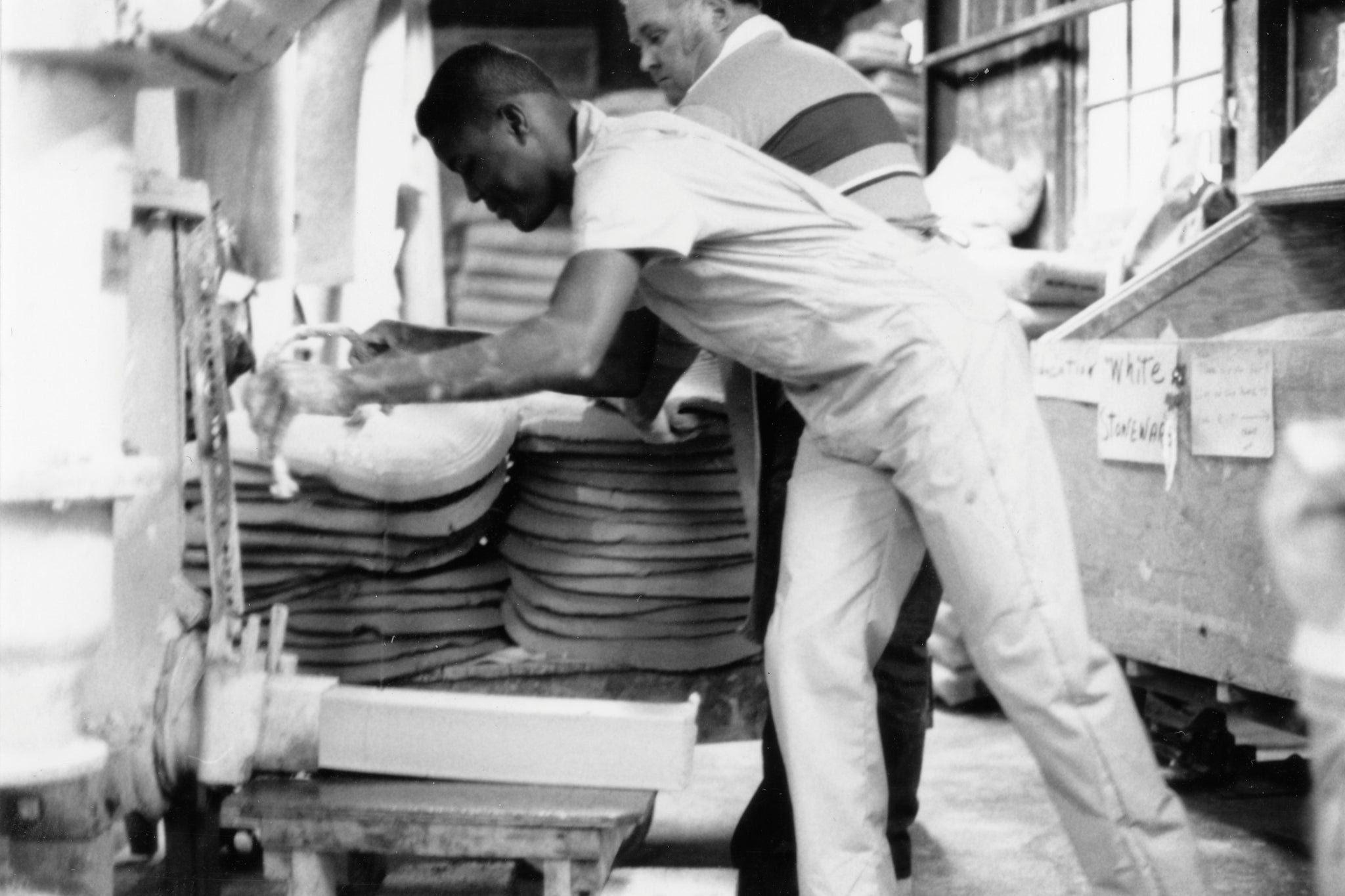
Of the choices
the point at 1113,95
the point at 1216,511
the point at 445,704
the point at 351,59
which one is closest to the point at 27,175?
the point at 445,704

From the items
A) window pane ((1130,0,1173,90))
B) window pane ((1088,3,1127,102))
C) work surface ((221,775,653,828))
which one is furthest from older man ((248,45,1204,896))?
window pane ((1088,3,1127,102))

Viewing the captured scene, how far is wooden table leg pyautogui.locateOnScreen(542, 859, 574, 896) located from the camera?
2090 mm

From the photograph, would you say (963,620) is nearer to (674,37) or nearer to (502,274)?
(674,37)

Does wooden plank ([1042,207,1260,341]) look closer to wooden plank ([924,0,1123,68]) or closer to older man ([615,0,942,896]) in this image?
older man ([615,0,942,896])

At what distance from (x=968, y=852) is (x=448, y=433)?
1468 millimetres

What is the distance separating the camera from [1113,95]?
19.1ft

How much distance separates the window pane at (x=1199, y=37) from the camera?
513cm

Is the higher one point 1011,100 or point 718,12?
point 1011,100

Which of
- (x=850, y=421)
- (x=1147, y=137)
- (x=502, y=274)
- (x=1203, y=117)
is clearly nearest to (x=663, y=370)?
(x=850, y=421)

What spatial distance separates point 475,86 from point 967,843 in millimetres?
2045

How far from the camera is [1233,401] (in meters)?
2.86

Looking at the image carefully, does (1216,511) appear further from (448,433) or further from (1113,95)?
(1113,95)

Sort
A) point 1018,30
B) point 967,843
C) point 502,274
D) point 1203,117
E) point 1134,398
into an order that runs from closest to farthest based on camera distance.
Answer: point 1134,398
point 967,843
point 1203,117
point 502,274
point 1018,30

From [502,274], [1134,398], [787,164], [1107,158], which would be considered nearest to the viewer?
[787,164]
